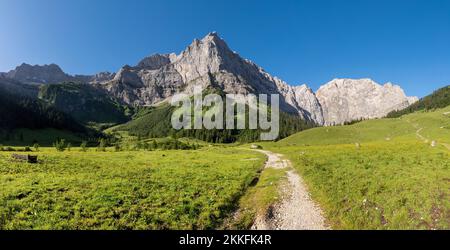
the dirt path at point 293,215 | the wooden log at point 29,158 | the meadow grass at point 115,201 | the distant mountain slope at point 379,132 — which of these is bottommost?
the dirt path at point 293,215

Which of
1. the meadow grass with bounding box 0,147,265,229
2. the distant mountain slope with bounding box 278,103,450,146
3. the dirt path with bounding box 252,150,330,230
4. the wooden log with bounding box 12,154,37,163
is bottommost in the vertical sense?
the dirt path with bounding box 252,150,330,230

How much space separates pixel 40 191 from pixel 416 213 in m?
27.4

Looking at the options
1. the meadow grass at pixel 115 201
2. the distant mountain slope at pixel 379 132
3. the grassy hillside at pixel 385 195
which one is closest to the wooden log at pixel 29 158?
the meadow grass at pixel 115 201

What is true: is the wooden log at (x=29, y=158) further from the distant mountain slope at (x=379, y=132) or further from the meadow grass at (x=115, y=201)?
the distant mountain slope at (x=379, y=132)

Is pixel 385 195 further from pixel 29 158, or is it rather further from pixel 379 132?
pixel 379 132

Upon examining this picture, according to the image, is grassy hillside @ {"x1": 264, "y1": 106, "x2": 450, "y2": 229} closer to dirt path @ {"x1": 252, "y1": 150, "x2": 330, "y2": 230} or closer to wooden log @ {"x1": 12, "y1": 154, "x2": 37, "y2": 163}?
dirt path @ {"x1": 252, "y1": 150, "x2": 330, "y2": 230}

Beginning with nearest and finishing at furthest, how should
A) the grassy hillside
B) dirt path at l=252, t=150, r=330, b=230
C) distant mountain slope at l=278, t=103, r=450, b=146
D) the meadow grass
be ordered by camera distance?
1. the meadow grass
2. the grassy hillside
3. dirt path at l=252, t=150, r=330, b=230
4. distant mountain slope at l=278, t=103, r=450, b=146

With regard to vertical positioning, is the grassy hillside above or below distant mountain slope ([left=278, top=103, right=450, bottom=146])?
below

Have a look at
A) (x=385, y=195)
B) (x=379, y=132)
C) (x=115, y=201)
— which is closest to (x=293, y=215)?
(x=385, y=195)

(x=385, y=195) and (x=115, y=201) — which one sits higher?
(x=385, y=195)

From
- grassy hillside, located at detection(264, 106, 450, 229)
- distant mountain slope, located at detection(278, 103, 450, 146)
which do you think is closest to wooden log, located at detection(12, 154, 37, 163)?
grassy hillside, located at detection(264, 106, 450, 229)

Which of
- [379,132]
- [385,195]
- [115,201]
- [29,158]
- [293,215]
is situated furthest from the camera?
[379,132]

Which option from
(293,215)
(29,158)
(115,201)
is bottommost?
(293,215)
